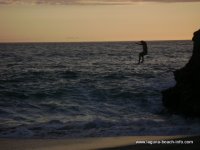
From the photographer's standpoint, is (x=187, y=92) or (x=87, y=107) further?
(x=87, y=107)

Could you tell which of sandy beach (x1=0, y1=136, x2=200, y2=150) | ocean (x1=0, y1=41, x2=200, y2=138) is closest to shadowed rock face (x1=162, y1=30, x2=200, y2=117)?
ocean (x1=0, y1=41, x2=200, y2=138)

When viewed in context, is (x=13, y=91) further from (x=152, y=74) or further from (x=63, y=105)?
(x=152, y=74)

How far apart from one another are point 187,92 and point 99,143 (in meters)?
7.62

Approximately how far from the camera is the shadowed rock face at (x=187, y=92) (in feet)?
64.7

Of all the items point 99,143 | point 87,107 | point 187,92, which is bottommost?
point 99,143

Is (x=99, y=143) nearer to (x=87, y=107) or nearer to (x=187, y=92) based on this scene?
(x=187, y=92)

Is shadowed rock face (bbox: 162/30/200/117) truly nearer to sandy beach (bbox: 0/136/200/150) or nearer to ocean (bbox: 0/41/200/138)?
ocean (bbox: 0/41/200/138)

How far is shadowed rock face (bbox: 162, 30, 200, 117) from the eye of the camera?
1971 centimetres

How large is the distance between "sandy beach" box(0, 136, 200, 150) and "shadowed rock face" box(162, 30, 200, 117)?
17.6 ft

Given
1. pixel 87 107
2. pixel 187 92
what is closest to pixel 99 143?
pixel 187 92

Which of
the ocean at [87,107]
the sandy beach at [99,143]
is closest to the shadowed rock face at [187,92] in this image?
the ocean at [87,107]

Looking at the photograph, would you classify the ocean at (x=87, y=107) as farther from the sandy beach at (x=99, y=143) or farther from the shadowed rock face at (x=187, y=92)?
the sandy beach at (x=99, y=143)

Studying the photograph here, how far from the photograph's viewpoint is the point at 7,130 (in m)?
17.2

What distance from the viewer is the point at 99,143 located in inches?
→ 548
